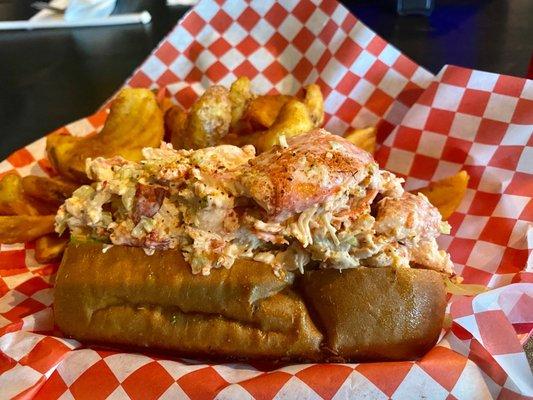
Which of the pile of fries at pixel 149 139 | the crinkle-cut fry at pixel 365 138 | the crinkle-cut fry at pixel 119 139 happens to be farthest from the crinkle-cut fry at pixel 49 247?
the crinkle-cut fry at pixel 365 138

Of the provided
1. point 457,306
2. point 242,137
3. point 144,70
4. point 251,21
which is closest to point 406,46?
point 251,21

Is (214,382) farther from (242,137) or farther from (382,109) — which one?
(382,109)

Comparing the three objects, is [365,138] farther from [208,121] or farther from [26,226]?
[26,226]

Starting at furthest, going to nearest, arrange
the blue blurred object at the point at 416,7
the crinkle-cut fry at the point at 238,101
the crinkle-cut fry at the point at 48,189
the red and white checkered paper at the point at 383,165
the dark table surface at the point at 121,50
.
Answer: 1. the blue blurred object at the point at 416,7
2. the dark table surface at the point at 121,50
3. the crinkle-cut fry at the point at 238,101
4. the crinkle-cut fry at the point at 48,189
5. the red and white checkered paper at the point at 383,165

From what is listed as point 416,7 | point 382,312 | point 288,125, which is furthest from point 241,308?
point 416,7

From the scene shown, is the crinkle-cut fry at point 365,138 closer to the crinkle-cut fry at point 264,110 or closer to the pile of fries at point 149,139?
the pile of fries at point 149,139

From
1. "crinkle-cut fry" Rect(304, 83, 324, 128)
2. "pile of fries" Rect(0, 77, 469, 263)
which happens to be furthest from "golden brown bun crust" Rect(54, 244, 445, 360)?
"crinkle-cut fry" Rect(304, 83, 324, 128)

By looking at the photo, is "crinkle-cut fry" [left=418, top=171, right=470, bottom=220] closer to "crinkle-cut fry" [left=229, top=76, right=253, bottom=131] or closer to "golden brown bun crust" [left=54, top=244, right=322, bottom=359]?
"golden brown bun crust" [left=54, top=244, right=322, bottom=359]
